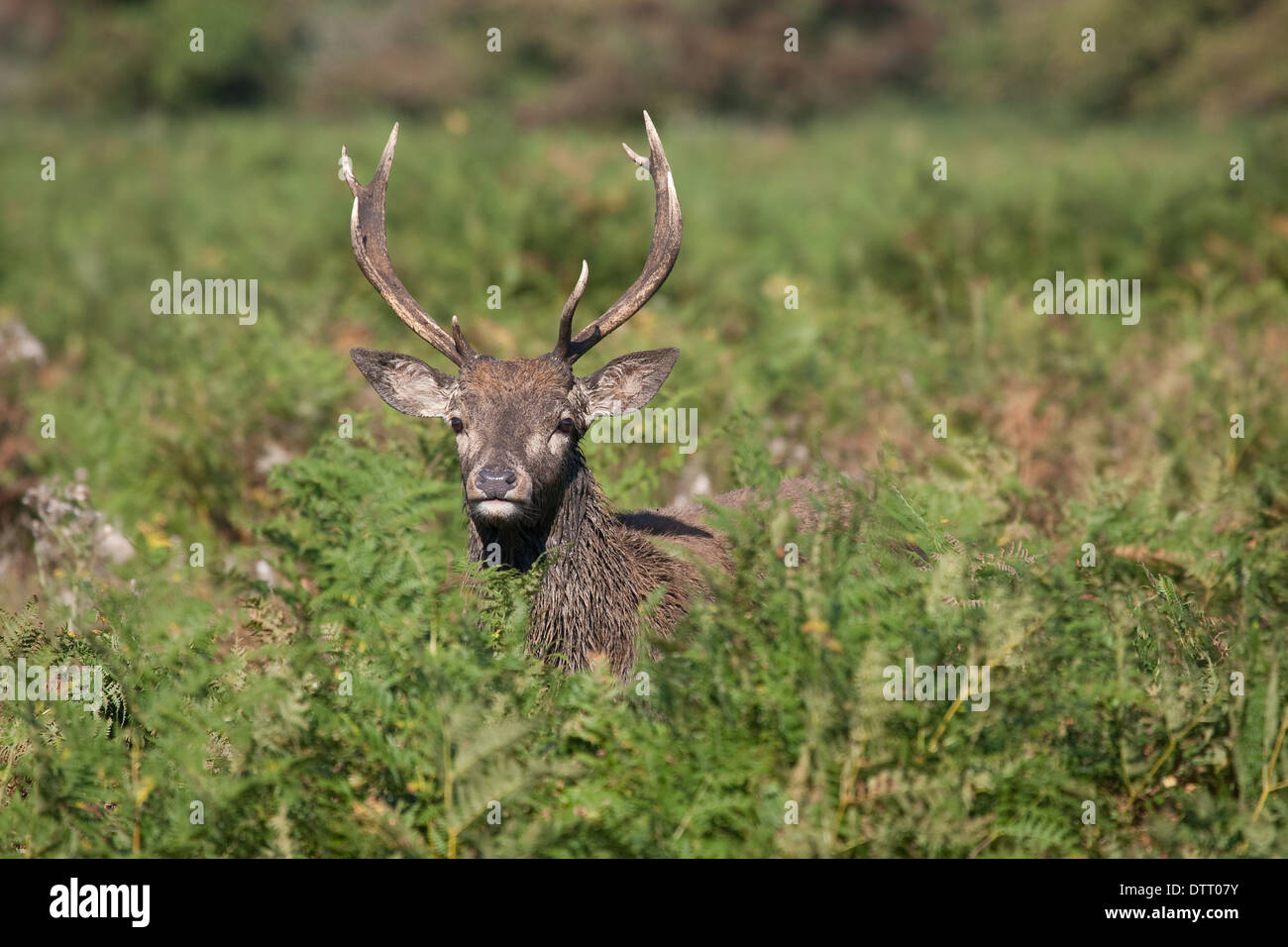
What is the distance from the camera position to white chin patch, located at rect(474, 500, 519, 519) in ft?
18.5

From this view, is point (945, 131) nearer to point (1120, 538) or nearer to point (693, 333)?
point (693, 333)

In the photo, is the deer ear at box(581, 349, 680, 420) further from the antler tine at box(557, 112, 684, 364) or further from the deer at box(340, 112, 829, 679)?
the antler tine at box(557, 112, 684, 364)

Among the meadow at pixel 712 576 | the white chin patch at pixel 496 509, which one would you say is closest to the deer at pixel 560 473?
the white chin patch at pixel 496 509

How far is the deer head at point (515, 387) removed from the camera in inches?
228

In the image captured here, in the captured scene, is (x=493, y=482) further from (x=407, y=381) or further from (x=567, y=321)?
(x=407, y=381)

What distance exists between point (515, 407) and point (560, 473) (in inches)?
13.5

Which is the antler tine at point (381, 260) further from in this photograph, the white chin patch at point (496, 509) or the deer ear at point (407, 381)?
the white chin patch at point (496, 509)

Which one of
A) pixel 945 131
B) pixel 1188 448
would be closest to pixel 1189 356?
pixel 1188 448

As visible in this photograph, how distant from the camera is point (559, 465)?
19.8ft

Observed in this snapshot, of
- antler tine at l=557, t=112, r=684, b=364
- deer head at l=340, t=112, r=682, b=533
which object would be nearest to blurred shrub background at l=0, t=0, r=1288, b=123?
antler tine at l=557, t=112, r=684, b=364

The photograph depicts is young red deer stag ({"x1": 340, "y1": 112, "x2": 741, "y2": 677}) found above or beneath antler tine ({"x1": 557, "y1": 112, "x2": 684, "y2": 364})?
beneath

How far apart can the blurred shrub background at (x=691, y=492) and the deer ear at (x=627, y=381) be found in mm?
393

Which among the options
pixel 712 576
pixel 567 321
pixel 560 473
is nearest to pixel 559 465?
pixel 560 473

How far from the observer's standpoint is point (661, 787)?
174 inches
